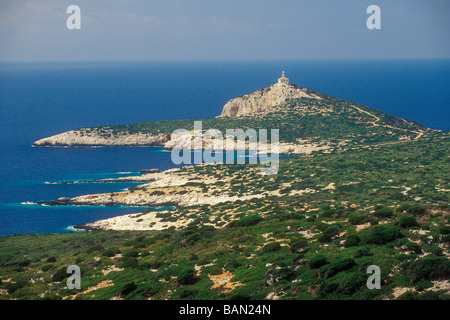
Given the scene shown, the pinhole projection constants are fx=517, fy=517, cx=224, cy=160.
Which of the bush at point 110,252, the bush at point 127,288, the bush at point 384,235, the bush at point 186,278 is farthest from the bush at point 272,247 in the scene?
the bush at point 110,252

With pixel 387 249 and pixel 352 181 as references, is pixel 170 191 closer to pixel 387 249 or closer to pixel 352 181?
pixel 352 181

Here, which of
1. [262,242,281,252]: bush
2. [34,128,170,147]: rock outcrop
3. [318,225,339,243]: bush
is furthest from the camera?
[34,128,170,147]: rock outcrop

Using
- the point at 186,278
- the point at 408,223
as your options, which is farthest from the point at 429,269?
the point at 186,278

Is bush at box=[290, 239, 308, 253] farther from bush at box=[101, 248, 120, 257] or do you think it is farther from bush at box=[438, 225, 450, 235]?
bush at box=[101, 248, 120, 257]

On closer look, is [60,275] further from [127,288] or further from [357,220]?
[357,220]

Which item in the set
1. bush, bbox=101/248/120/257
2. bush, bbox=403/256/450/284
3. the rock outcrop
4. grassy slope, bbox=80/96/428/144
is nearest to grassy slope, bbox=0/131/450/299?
bush, bbox=403/256/450/284

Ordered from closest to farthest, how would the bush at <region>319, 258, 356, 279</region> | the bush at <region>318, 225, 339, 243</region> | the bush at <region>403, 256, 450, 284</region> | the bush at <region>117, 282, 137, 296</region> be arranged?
1. the bush at <region>403, 256, 450, 284</region>
2. the bush at <region>319, 258, 356, 279</region>
3. the bush at <region>117, 282, 137, 296</region>
4. the bush at <region>318, 225, 339, 243</region>
